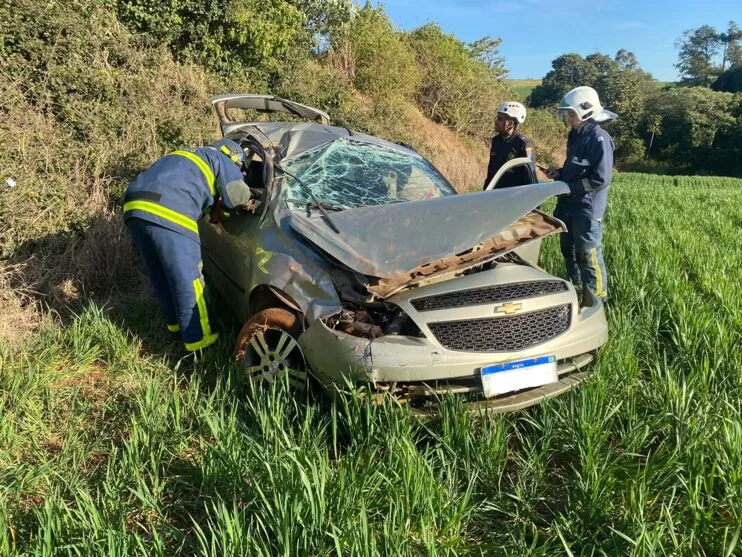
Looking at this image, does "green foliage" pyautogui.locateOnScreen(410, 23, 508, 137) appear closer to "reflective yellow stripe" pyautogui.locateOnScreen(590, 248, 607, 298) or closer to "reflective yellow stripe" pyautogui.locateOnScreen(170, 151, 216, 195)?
"reflective yellow stripe" pyautogui.locateOnScreen(590, 248, 607, 298)

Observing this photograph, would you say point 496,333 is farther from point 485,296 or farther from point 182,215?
point 182,215

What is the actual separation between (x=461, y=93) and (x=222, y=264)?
17876 mm

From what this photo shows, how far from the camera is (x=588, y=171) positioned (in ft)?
14.6

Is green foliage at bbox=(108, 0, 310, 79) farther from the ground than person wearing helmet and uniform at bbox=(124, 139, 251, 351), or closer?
farther from the ground

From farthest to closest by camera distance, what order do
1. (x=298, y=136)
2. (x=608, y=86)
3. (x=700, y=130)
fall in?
1. (x=608, y=86)
2. (x=700, y=130)
3. (x=298, y=136)

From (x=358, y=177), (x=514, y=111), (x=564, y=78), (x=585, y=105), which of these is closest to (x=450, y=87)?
(x=514, y=111)

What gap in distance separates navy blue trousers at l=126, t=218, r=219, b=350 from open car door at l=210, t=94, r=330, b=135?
1431 mm

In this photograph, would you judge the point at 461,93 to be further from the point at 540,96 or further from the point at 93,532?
the point at 540,96

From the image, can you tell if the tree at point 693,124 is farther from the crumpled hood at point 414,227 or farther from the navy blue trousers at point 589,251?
the crumpled hood at point 414,227

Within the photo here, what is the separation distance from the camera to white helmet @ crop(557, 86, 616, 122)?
450cm

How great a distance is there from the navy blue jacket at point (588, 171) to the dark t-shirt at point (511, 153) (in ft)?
2.11

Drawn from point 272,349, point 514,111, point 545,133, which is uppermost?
point 545,133

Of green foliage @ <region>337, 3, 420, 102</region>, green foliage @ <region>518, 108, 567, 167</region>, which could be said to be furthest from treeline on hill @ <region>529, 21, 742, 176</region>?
green foliage @ <region>337, 3, 420, 102</region>

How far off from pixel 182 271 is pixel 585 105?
3.65 meters
